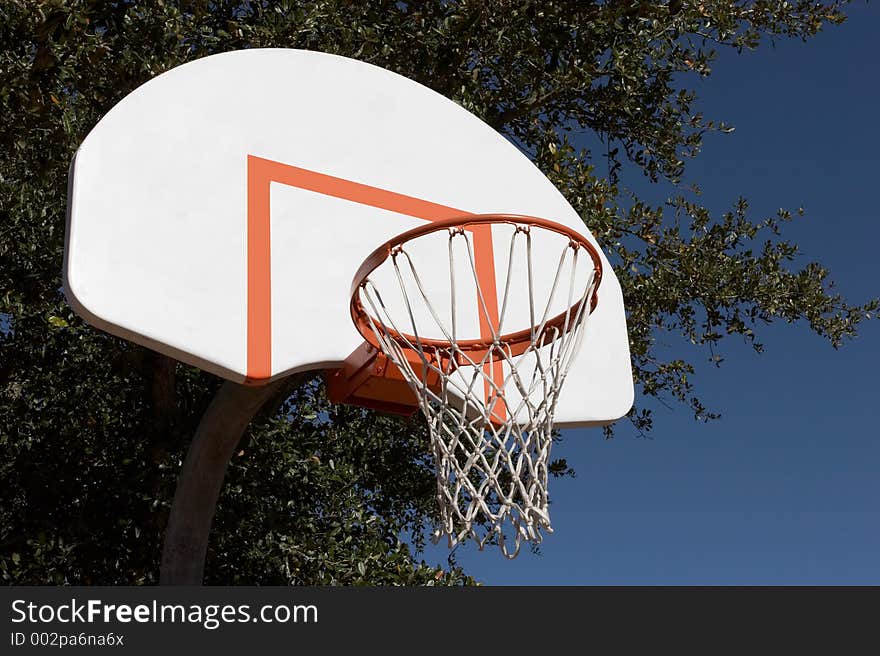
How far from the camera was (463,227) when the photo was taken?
3412 mm

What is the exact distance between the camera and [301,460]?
5641 millimetres

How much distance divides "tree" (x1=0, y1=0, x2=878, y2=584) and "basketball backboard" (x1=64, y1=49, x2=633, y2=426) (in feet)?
3.83

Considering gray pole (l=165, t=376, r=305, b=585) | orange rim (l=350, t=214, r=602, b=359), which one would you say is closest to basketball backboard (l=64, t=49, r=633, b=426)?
orange rim (l=350, t=214, r=602, b=359)

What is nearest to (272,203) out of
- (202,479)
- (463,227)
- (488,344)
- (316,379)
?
(463,227)

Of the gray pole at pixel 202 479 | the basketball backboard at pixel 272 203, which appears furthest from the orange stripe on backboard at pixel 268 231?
the gray pole at pixel 202 479

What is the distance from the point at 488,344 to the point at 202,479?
1439 mm

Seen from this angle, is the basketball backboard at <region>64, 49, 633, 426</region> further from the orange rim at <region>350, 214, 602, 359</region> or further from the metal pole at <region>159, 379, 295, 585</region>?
the metal pole at <region>159, 379, 295, 585</region>

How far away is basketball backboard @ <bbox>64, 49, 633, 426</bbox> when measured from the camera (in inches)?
120

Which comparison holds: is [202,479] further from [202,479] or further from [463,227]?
[463,227]

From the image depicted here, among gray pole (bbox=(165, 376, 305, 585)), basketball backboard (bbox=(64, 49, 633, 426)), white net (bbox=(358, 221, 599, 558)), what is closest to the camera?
basketball backboard (bbox=(64, 49, 633, 426))

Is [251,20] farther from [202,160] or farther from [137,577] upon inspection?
[137,577]

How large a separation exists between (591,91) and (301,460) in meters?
3.08

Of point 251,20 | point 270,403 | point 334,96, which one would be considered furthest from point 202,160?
point 270,403

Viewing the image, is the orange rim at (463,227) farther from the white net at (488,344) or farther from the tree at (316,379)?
the tree at (316,379)
